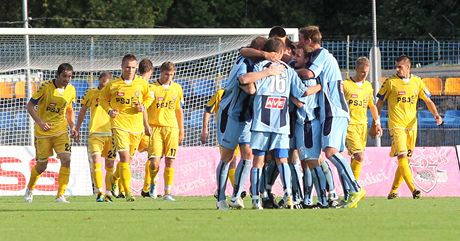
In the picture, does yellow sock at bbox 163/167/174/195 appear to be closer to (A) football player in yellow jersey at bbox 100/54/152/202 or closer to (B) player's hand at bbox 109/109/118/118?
(A) football player in yellow jersey at bbox 100/54/152/202

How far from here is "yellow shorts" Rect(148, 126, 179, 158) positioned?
2150cm

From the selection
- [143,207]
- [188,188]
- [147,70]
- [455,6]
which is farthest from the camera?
[455,6]

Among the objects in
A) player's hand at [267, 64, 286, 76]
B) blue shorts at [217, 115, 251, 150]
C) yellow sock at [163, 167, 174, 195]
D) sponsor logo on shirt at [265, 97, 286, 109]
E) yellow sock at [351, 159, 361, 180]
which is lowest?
yellow sock at [163, 167, 174, 195]

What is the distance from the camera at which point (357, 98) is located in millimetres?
21500

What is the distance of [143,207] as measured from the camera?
16875 mm

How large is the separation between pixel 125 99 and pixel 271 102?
209 inches

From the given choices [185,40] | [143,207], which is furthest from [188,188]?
[143,207]

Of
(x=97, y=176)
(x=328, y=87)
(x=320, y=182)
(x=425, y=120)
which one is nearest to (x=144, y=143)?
(x=97, y=176)

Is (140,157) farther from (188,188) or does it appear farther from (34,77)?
(34,77)

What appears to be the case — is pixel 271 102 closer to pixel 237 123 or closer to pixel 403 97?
pixel 237 123

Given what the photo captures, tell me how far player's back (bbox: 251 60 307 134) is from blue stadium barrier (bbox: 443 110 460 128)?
16463 mm

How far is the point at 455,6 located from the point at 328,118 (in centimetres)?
4156

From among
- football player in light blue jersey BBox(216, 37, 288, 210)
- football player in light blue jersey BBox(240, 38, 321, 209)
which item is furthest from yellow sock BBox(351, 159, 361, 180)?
football player in light blue jersey BBox(216, 37, 288, 210)

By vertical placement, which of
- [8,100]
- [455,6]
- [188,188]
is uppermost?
[455,6]
